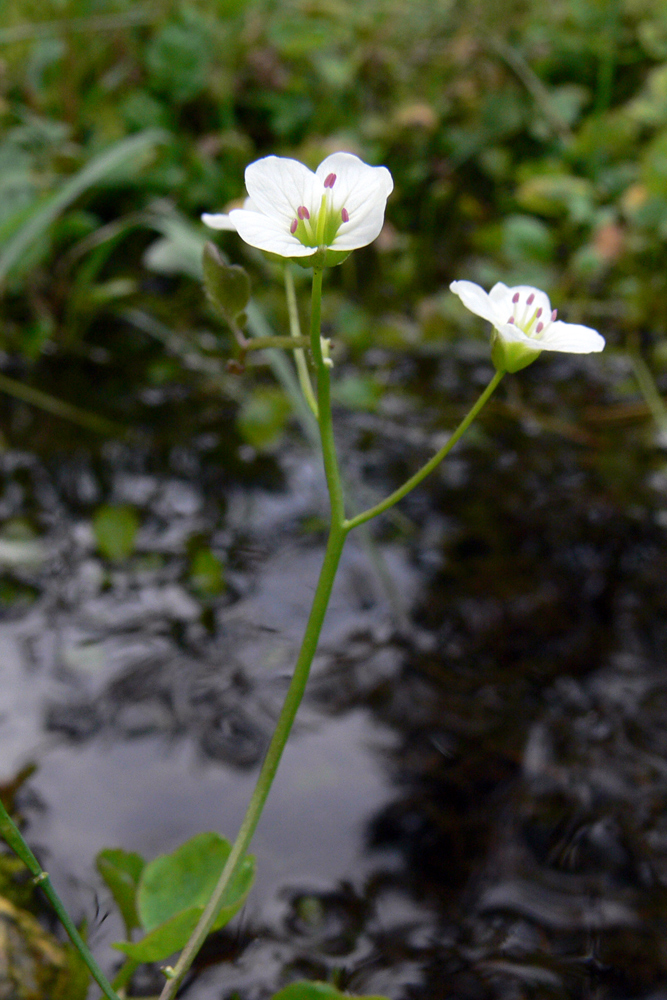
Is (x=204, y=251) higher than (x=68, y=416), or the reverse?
(x=68, y=416)

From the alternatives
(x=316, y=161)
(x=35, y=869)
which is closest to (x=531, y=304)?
(x=35, y=869)

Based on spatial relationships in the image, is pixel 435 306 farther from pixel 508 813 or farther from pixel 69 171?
pixel 508 813

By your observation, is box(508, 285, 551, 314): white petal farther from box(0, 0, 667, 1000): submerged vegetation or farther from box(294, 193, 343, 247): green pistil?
→ box(294, 193, 343, 247): green pistil

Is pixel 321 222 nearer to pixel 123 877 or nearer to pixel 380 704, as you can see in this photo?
pixel 123 877

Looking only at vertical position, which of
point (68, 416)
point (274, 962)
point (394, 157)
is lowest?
point (274, 962)

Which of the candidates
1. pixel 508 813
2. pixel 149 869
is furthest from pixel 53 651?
pixel 508 813

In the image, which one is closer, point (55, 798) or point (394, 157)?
point (55, 798)

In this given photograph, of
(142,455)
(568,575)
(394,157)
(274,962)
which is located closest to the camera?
(274,962)
